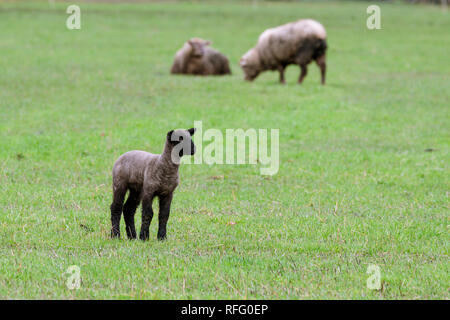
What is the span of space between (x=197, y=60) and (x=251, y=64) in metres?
2.04

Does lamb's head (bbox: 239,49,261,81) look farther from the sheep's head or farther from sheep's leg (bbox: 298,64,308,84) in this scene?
the sheep's head

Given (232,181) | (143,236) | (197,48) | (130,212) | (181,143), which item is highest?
(197,48)

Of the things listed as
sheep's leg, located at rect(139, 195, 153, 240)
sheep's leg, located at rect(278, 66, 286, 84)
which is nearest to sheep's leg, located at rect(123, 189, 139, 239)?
sheep's leg, located at rect(139, 195, 153, 240)

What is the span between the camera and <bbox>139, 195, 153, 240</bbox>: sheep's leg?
7312mm

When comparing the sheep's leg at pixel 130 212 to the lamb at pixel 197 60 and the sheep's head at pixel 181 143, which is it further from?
the lamb at pixel 197 60

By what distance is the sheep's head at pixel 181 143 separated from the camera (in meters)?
7.08

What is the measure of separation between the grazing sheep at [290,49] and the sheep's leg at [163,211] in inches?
509

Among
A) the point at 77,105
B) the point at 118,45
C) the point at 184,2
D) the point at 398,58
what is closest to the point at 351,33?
the point at 398,58

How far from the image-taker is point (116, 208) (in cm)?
764

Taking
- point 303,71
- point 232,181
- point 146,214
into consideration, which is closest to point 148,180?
point 146,214

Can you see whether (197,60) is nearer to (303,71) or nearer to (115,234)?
(303,71)

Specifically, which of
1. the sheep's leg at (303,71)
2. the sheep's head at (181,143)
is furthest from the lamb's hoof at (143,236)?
the sheep's leg at (303,71)

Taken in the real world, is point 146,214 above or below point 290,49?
below

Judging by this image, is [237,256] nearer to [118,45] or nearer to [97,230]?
[97,230]
